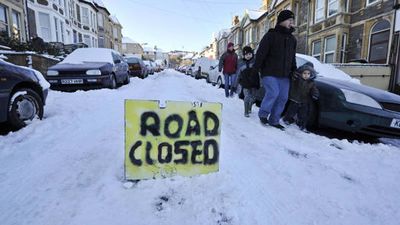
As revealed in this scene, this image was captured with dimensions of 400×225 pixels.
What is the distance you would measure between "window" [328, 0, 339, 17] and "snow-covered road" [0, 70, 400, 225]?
52.0 ft

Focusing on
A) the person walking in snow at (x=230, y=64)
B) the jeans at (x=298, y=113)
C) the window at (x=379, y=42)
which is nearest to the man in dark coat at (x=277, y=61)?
the jeans at (x=298, y=113)

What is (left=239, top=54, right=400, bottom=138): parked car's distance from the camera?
3.64 metres

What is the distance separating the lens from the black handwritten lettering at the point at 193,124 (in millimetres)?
2219

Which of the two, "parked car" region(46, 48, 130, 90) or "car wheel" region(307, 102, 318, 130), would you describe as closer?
"car wheel" region(307, 102, 318, 130)

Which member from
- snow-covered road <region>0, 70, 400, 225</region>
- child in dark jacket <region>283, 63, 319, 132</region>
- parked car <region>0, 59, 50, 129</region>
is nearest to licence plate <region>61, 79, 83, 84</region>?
parked car <region>0, 59, 50, 129</region>

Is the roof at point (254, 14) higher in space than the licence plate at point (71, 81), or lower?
higher

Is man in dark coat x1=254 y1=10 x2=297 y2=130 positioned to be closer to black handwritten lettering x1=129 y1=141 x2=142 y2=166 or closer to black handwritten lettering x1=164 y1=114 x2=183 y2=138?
black handwritten lettering x1=164 y1=114 x2=183 y2=138

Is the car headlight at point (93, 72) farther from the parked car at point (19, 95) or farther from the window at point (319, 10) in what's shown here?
the window at point (319, 10)

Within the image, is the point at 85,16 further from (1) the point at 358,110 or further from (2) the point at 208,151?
(2) the point at 208,151

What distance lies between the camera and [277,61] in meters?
4.33

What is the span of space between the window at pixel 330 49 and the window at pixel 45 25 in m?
20.7

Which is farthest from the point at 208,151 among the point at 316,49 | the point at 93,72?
the point at 316,49

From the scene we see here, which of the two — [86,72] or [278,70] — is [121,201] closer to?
[278,70]

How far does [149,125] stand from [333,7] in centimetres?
1848
